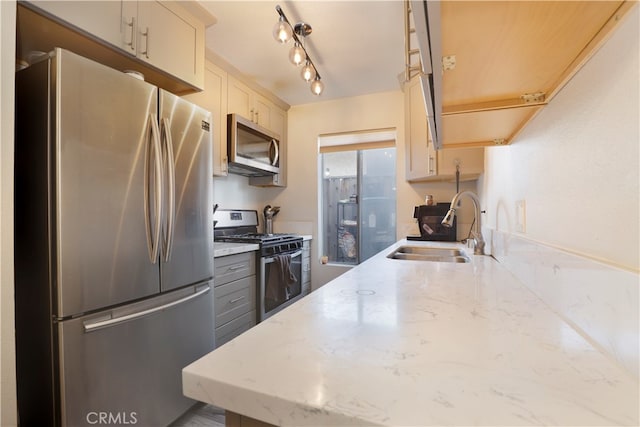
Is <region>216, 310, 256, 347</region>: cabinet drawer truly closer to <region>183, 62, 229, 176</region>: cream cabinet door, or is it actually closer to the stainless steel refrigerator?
the stainless steel refrigerator

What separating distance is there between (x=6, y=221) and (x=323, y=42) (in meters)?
2.00

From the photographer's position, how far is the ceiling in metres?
1.73

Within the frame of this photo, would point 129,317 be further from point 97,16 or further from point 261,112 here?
point 261,112

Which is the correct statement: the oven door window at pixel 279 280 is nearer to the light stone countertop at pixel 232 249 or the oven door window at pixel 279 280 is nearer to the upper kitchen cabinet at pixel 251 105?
the light stone countertop at pixel 232 249

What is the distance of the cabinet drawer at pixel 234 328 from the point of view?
1.98m

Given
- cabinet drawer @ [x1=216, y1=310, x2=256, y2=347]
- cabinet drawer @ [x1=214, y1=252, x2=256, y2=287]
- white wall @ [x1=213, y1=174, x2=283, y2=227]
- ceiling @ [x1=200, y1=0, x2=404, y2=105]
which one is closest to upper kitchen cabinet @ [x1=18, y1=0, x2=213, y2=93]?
ceiling @ [x1=200, y1=0, x2=404, y2=105]

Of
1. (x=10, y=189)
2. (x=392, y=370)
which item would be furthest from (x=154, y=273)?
(x=392, y=370)

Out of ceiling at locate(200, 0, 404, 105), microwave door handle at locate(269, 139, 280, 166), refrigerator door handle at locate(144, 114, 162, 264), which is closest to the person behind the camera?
refrigerator door handle at locate(144, 114, 162, 264)

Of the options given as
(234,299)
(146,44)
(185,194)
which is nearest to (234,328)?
(234,299)

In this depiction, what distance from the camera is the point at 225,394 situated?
39 centimetres

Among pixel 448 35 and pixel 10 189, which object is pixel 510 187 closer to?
pixel 448 35

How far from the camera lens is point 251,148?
273 cm

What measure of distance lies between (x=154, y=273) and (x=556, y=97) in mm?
1613

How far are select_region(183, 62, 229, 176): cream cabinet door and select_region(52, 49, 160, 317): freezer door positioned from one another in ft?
3.12
